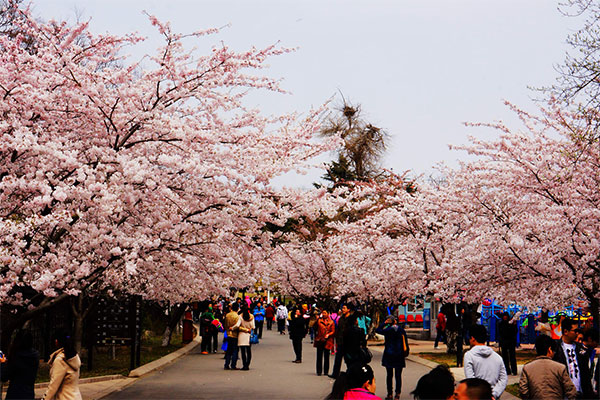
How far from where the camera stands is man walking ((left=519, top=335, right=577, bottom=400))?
8.80 m

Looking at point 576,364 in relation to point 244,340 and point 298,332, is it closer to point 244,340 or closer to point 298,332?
point 244,340

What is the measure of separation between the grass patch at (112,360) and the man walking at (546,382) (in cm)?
1241

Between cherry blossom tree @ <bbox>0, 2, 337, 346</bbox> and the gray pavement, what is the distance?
287 centimetres

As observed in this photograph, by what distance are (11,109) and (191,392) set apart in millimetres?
7249

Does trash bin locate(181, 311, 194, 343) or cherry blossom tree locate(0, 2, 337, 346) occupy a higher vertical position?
cherry blossom tree locate(0, 2, 337, 346)

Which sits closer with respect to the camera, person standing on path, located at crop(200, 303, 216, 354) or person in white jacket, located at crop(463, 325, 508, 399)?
person in white jacket, located at crop(463, 325, 508, 399)

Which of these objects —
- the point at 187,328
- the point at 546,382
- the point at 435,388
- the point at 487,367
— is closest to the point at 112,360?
the point at 187,328

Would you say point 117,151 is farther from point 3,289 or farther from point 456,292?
point 456,292

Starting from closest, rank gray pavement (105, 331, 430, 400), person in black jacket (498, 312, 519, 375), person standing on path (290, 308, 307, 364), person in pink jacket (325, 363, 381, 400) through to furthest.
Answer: person in pink jacket (325, 363, 381, 400) < gray pavement (105, 331, 430, 400) < person in black jacket (498, 312, 519, 375) < person standing on path (290, 308, 307, 364)

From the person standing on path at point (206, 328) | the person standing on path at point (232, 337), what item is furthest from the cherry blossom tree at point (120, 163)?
the person standing on path at point (206, 328)

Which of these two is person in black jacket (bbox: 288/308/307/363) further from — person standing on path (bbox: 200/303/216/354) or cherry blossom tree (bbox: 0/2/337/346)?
cherry blossom tree (bbox: 0/2/337/346)

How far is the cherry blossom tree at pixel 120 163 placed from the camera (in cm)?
1250

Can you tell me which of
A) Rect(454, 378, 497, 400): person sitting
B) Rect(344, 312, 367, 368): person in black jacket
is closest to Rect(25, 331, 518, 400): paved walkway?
Rect(344, 312, 367, 368): person in black jacket

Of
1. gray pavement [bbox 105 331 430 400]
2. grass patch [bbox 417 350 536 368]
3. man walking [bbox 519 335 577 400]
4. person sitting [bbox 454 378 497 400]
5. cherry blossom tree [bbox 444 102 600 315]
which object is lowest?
gray pavement [bbox 105 331 430 400]
